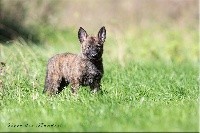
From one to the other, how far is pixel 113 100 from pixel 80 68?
1789 mm

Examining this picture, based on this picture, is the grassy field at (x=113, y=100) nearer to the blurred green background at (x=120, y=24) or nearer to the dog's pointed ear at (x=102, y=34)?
the dog's pointed ear at (x=102, y=34)

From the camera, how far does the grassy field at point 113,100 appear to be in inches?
257

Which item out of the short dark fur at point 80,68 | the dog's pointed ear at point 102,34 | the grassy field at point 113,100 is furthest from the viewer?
the dog's pointed ear at point 102,34

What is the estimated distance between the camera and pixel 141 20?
23859 mm

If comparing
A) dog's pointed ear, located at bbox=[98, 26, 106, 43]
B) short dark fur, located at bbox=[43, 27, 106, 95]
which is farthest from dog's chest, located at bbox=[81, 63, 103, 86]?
dog's pointed ear, located at bbox=[98, 26, 106, 43]

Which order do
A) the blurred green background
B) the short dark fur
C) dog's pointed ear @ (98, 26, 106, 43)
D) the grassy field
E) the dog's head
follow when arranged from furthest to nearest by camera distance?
the blurred green background, dog's pointed ear @ (98, 26, 106, 43), the dog's head, the short dark fur, the grassy field

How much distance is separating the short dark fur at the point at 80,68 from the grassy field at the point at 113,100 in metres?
0.25

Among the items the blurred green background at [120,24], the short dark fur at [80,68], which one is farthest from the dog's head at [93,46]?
the blurred green background at [120,24]

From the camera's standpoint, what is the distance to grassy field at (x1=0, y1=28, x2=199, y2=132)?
654 centimetres

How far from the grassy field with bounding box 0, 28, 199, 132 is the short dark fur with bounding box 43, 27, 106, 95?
25 centimetres

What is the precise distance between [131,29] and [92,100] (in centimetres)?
1420

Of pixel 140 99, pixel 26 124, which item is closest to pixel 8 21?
pixel 140 99

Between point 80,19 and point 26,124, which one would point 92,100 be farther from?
point 80,19

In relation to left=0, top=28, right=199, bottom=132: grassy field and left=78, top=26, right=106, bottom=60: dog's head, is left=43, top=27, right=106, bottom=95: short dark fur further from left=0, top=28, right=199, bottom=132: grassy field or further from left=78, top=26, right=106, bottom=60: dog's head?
left=0, top=28, right=199, bottom=132: grassy field
